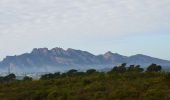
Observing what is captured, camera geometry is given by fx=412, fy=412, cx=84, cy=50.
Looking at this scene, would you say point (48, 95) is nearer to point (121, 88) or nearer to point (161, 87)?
point (121, 88)

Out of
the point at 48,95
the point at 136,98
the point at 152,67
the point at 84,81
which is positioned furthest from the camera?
the point at 152,67

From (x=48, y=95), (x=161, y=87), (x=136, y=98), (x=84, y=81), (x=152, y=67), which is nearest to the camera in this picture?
(x=136, y=98)

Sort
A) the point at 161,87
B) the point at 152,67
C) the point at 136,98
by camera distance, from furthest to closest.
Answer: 1. the point at 152,67
2. the point at 161,87
3. the point at 136,98

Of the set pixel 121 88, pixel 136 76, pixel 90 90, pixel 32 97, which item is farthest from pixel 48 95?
pixel 136 76

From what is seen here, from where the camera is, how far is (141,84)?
40.7m

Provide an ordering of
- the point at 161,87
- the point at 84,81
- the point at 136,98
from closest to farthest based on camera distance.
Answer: the point at 136,98
the point at 161,87
the point at 84,81

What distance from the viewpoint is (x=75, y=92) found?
131ft

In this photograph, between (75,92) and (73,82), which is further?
(73,82)

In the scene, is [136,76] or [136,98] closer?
[136,98]

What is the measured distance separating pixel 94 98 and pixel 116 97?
2116mm

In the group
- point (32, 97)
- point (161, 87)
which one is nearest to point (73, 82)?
point (32, 97)

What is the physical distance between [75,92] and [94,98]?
403 centimetres

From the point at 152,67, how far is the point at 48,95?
93.8 feet

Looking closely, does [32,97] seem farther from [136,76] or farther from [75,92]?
[136,76]
